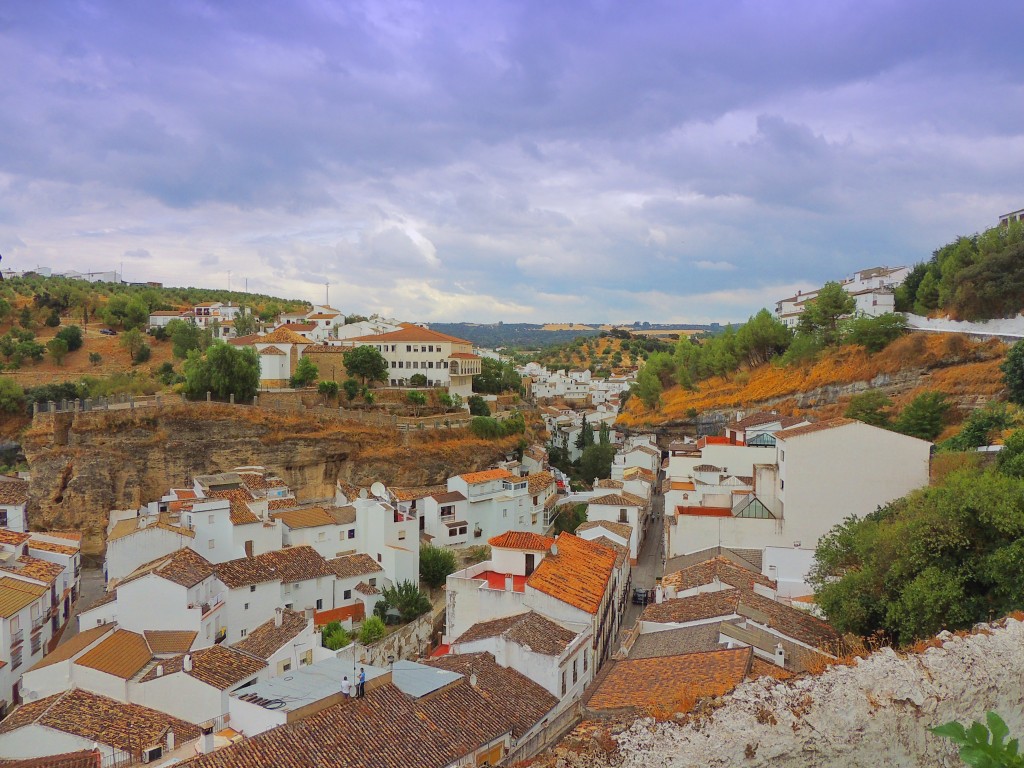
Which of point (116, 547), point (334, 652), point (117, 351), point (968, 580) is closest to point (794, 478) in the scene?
point (968, 580)

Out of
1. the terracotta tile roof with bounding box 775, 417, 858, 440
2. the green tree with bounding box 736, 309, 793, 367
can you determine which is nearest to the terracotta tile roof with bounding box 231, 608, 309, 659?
the terracotta tile roof with bounding box 775, 417, 858, 440

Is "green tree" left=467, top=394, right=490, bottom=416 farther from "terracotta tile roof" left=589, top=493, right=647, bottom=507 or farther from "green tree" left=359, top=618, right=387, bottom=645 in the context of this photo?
"green tree" left=359, top=618, right=387, bottom=645

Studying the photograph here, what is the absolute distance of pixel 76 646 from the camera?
18531mm

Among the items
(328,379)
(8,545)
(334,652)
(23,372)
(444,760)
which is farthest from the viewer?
(23,372)

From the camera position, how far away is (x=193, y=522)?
23578 millimetres

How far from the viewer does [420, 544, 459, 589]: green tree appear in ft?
90.9

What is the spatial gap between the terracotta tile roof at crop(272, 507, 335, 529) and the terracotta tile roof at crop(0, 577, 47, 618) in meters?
7.67

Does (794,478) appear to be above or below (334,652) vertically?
above

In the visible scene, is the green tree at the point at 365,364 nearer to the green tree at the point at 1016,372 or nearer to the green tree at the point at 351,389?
the green tree at the point at 351,389

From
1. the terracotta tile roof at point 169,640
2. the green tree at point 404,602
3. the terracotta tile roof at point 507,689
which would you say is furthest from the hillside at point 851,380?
the terracotta tile roof at point 169,640

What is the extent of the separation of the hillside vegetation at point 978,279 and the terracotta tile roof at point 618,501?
81.1ft

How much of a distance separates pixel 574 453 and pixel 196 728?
4211 centimetres

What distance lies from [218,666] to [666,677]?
1096cm

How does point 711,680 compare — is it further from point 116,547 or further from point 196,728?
point 116,547
